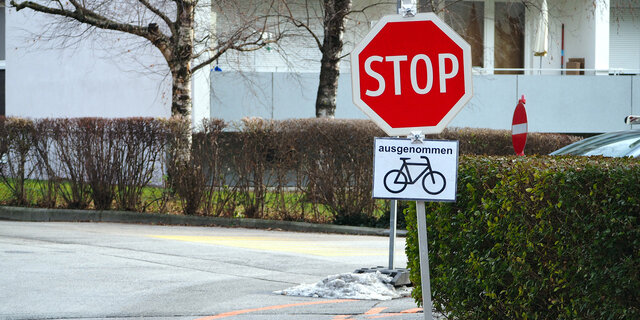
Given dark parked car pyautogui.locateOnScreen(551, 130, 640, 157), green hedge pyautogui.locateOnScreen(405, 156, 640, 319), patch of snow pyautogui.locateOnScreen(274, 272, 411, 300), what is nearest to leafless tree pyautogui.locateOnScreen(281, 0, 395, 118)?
dark parked car pyautogui.locateOnScreen(551, 130, 640, 157)

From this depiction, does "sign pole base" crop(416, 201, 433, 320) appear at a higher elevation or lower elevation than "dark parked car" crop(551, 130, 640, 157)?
lower

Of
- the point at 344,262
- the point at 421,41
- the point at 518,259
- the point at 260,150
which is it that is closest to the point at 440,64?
the point at 421,41

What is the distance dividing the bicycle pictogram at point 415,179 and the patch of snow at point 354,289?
3.58m

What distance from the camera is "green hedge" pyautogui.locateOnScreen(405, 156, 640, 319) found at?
4.88 m

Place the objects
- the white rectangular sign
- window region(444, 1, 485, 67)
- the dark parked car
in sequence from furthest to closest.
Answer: window region(444, 1, 485, 67), the dark parked car, the white rectangular sign

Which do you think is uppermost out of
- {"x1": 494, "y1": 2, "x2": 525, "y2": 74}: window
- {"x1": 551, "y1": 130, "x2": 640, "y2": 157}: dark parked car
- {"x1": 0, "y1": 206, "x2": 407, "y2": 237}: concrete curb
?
{"x1": 494, "y1": 2, "x2": 525, "y2": 74}: window

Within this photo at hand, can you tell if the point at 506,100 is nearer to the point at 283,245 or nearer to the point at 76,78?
the point at 76,78

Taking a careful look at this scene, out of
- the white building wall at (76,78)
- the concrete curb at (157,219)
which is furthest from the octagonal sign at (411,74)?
the white building wall at (76,78)

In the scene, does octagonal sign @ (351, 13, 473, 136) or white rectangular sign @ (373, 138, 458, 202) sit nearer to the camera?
white rectangular sign @ (373, 138, 458, 202)

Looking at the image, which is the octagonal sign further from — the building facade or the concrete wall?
the concrete wall

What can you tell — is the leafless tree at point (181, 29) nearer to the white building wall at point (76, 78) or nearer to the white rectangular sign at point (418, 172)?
the white building wall at point (76, 78)

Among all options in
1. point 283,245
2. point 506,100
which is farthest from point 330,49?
point 506,100

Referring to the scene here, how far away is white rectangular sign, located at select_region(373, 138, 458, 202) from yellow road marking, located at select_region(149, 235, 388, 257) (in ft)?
23.4

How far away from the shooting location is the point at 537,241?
5.36 metres
